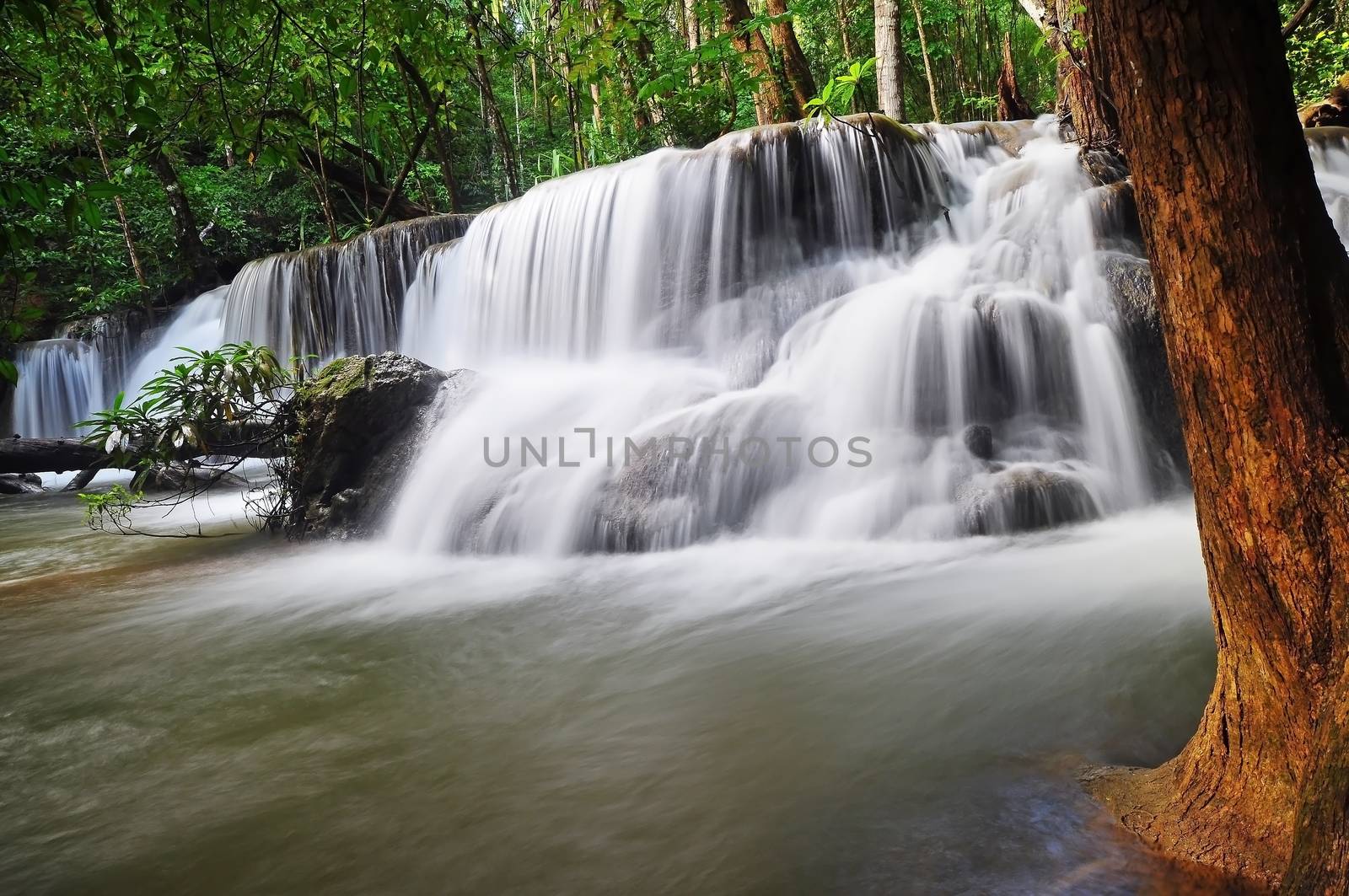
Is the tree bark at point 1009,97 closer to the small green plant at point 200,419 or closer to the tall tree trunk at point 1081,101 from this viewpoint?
the tall tree trunk at point 1081,101

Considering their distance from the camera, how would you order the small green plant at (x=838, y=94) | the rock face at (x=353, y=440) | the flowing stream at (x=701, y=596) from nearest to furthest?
the flowing stream at (x=701, y=596)
the small green plant at (x=838, y=94)
the rock face at (x=353, y=440)

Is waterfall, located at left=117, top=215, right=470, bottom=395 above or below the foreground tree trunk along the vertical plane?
above

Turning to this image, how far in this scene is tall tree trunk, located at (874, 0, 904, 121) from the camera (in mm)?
11508

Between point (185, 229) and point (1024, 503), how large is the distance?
1610 cm

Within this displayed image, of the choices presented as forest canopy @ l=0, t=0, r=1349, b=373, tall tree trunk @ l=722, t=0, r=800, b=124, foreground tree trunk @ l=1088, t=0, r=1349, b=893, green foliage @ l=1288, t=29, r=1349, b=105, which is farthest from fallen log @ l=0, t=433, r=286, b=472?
green foliage @ l=1288, t=29, r=1349, b=105

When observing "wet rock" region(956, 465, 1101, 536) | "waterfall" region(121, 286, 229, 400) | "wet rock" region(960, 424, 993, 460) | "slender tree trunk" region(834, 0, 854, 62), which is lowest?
"wet rock" region(956, 465, 1101, 536)

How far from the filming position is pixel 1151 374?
17.8 ft

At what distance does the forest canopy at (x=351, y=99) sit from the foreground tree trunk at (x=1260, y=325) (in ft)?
5.26

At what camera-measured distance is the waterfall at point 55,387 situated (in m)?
14.2

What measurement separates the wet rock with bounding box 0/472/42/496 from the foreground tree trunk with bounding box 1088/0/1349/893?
44.4ft

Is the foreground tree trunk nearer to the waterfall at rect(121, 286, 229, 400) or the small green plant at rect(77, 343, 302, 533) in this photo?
the small green plant at rect(77, 343, 302, 533)

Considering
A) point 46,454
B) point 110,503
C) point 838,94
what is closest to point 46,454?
point 46,454

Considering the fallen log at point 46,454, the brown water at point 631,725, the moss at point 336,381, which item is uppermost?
the moss at point 336,381

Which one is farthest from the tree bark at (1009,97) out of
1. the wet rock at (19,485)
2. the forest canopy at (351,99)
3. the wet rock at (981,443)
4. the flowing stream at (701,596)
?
the wet rock at (19,485)
